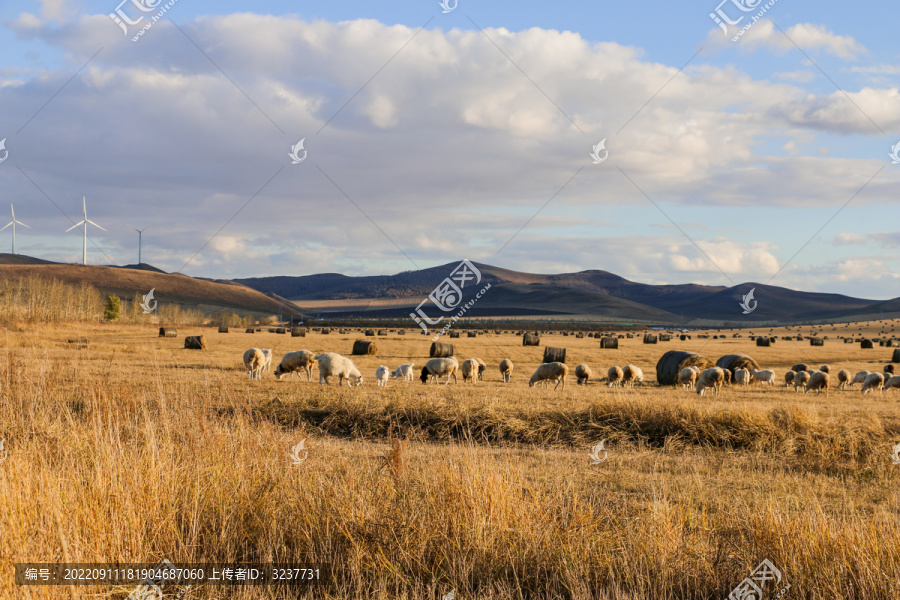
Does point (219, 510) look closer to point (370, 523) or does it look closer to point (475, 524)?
point (370, 523)

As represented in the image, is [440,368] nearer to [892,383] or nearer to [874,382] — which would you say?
[874,382]

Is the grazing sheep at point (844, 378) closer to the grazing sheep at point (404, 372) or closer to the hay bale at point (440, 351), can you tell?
the grazing sheep at point (404, 372)

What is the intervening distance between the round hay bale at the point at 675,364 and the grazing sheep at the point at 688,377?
3.48 feet

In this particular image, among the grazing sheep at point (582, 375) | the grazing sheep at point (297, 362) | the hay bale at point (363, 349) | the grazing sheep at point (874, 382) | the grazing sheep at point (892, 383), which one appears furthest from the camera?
the hay bale at point (363, 349)

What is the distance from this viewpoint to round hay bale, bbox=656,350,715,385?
30.1 metres

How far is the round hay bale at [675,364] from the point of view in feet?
98.7

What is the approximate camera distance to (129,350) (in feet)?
114

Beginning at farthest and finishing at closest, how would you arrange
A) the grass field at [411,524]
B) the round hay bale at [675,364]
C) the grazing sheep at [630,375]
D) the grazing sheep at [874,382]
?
the grazing sheep at [630,375] < the round hay bale at [675,364] < the grazing sheep at [874,382] < the grass field at [411,524]

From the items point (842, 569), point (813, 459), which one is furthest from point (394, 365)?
point (842, 569)

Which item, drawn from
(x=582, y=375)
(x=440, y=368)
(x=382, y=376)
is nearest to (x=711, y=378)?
(x=582, y=375)

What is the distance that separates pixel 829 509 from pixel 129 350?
35216 mm

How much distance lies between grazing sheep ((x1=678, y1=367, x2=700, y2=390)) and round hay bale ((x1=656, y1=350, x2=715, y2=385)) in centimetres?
106

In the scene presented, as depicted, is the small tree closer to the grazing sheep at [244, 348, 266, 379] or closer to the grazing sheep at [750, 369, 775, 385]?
the grazing sheep at [244, 348, 266, 379]

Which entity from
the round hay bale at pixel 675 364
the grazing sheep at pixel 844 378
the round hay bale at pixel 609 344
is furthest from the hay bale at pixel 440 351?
the grazing sheep at pixel 844 378
